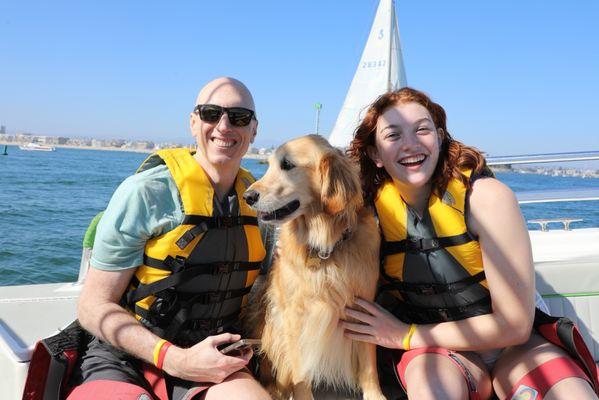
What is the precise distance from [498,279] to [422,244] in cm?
42

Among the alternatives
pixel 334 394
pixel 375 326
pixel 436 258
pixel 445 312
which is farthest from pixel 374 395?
pixel 436 258

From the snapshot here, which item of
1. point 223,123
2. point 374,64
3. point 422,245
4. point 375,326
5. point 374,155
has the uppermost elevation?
point 374,64

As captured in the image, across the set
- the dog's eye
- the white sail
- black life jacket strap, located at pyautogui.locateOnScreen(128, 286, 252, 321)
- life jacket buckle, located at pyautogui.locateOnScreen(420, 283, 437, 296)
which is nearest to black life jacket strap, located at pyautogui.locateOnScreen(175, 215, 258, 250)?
black life jacket strap, located at pyautogui.locateOnScreen(128, 286, 252, 321)

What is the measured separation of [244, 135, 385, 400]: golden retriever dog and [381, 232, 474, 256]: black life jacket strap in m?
0.08

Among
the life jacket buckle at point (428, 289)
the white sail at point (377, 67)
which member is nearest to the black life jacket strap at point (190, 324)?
the life jacket buckle at point (428, 289)

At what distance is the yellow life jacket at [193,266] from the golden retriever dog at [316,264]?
21 centimetres

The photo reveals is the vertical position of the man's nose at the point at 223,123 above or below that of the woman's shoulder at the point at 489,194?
above

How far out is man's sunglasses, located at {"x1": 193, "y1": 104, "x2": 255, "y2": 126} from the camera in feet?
8.24

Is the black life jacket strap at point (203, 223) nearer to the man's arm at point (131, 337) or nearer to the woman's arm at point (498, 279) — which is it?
the man's arm at point (131, 337)

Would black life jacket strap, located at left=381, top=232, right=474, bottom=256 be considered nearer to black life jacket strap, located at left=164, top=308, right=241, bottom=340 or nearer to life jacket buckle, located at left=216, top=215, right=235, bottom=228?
life jacket buckle, located at left=216, top=215, right=235, bottom=228

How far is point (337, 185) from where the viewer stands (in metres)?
2.55

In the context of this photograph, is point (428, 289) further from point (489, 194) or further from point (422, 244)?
point (489, 194)

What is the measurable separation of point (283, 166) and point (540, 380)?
1.71m

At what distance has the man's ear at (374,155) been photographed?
2.69 meters
